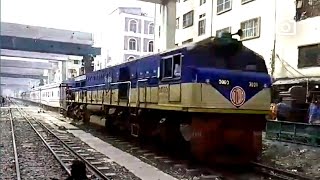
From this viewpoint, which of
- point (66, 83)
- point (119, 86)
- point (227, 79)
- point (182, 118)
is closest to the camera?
point (227, 79)

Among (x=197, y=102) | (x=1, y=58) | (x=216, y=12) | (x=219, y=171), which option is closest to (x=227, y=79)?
(x=197, y=102)

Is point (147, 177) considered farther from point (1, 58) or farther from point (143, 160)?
point (1, 58)

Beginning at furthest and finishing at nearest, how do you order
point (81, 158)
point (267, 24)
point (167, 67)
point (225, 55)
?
point (267, 24) → point (81, 158) → point (167, 67) → point (225, 55)

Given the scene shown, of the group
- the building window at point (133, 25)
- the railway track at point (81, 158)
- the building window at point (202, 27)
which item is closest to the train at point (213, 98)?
the railway track at point (81, 158)

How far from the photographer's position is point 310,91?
16344 mm

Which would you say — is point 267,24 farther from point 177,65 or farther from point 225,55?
point 177,65

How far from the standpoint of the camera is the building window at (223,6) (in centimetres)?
2538

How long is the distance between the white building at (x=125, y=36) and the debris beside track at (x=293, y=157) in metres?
38.9

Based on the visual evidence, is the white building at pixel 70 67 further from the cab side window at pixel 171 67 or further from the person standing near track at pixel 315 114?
the cab side window at pixel 171 67

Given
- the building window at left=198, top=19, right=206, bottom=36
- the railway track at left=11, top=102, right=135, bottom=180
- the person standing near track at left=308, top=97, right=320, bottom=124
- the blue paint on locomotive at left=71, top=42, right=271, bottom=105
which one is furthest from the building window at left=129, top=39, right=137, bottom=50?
the blue paint on locomotive at left=71, top=42, right=271, bottom=105

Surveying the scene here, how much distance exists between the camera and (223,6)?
2609 centimetres

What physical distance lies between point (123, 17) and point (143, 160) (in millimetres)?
43799

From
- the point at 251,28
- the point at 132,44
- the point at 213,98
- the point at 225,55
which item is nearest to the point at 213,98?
the point at 213,98

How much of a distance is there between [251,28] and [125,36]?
1226 inches
